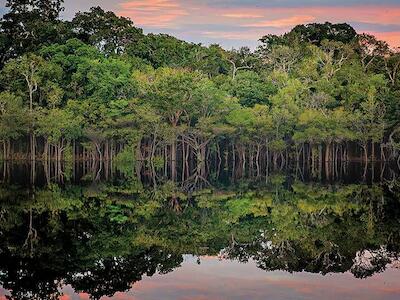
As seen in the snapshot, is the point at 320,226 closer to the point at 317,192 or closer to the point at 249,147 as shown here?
the point at 317,192

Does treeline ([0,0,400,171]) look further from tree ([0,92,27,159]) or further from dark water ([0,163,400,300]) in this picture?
dark water ([0,163,400,300])

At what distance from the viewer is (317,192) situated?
94.9 feet

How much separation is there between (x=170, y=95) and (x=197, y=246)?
39801 millimetres

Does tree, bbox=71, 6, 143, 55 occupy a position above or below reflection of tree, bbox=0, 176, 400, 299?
above

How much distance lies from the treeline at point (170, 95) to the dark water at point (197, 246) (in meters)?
29.5

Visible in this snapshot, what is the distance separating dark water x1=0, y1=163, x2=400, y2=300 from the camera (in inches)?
443

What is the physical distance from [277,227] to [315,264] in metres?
4.95

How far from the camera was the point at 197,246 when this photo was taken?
15500mm

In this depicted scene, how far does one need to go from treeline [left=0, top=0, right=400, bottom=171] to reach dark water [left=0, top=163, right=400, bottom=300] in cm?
2947

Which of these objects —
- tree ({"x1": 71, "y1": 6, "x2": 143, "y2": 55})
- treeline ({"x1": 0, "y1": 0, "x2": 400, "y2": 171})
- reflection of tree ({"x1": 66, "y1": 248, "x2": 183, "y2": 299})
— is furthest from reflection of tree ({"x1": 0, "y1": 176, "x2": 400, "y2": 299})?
tree ({"x1": 71, "y1": 6, "x2": 143, "y2": 55})

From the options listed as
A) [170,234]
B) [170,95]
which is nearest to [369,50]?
[170,95]

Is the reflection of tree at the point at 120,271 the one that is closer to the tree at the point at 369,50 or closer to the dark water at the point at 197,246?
the dark water at the point at 197,246

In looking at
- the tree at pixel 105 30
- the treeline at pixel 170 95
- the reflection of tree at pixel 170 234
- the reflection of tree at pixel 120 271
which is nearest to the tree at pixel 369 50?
the treeline at pixel 170 95

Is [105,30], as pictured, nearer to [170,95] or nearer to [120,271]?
[170,95]
